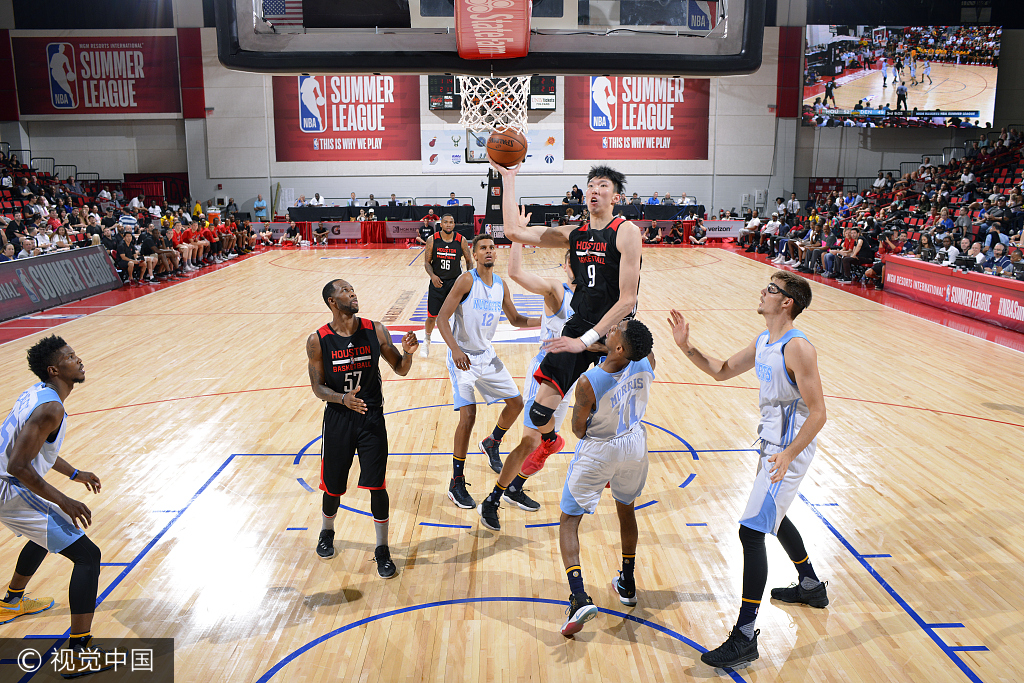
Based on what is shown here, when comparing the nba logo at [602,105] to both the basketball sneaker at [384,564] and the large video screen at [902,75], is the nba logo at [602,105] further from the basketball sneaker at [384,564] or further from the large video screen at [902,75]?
the basketball sneaker at [384,564]

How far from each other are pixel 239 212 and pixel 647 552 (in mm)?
29775

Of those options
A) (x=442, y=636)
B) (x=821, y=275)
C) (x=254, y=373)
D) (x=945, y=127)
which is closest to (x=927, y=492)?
(x=442, y=636)

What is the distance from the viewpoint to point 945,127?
29969mm

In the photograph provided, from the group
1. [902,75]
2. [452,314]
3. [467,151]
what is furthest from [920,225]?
[452,314]

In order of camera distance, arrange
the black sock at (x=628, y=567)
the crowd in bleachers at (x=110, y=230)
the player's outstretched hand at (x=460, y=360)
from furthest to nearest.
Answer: the crowd in bleachers at (x=110, y=230), the player's outstretched hand at (x=460, y=360), the black sock at (x=628, y=567)

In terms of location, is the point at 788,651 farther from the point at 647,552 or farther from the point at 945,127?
the point at 945,127

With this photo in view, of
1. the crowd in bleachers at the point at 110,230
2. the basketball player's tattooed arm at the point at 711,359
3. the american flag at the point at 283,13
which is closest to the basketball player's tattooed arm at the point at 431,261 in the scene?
the american flag at the point at 283,13

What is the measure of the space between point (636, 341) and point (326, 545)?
2513mm

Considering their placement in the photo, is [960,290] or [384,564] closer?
[384,564]

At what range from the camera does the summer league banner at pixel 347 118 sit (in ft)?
100

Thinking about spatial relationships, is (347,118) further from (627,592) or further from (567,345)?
(627,592)

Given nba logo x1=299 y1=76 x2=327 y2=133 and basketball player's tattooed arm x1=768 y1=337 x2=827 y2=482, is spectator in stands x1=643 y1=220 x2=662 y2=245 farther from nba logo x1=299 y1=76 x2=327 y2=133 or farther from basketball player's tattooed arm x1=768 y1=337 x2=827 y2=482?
basketball player's tattooed arm x1=768 y1=337 x2=827 y2=482

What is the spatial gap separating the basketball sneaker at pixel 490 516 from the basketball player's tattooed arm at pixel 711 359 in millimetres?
1922

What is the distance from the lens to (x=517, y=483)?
18.3 feet
